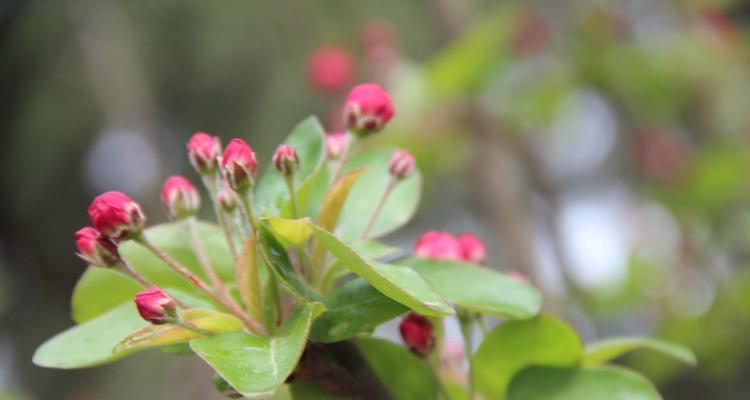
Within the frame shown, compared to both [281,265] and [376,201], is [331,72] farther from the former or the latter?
[281,265]

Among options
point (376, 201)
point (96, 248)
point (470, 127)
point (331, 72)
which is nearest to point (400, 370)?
point (376, 201)

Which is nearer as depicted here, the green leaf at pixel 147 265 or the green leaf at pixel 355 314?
the green leaf at pixel 355 314

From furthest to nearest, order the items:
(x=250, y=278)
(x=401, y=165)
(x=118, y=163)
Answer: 1. (x=118, y=163)
2. (x=401, y=165)
3. (x=250, y=278)

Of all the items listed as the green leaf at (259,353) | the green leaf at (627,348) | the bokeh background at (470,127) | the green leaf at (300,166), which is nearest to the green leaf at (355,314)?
the green leaf at (259,353)

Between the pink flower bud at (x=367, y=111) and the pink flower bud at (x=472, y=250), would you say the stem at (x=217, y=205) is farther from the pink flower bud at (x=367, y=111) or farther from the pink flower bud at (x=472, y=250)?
the pink flower bud at (x=472, y=250)

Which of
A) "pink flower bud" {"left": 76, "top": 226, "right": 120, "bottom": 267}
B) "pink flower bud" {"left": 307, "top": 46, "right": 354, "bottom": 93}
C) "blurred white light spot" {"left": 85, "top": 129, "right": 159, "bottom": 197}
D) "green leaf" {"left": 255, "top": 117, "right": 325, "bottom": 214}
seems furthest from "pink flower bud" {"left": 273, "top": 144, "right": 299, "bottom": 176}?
"blurred white light spot" {"left": 85, "top": 129, "right": 159, "bottom": 197}

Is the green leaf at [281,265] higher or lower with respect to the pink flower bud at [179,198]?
lower
